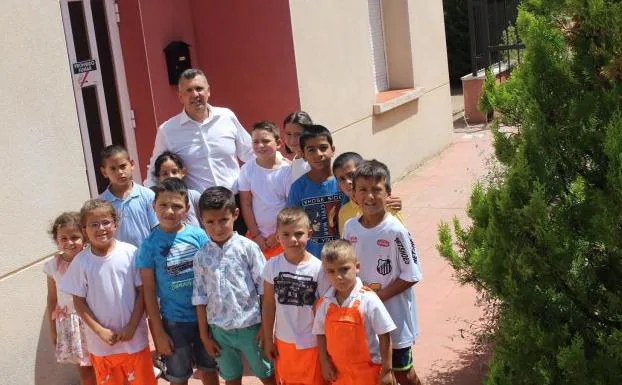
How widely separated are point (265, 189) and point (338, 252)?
143 cm

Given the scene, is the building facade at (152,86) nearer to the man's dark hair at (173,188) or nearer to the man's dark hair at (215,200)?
the man's dark hair at (173,188)

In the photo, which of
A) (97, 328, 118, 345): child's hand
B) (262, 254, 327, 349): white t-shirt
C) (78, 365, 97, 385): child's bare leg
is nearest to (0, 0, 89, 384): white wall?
(78, 365, 97, 385): child's bare leg

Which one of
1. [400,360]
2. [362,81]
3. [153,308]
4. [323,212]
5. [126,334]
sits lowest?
[400,360]

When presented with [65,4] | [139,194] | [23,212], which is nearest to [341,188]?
[139,194]

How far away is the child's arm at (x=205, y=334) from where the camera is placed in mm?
4091

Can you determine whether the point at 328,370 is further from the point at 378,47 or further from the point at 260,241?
the point at 378,47

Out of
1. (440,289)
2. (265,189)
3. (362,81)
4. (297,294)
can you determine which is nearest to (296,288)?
(297,294)

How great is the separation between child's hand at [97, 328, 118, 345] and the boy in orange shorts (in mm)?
1038

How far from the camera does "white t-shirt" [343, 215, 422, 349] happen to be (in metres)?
3.93

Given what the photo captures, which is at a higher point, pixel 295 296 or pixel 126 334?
pixel 295 296

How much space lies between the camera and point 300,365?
13.1ft

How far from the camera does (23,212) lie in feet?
15.9

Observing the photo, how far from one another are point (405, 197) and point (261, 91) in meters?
2.30

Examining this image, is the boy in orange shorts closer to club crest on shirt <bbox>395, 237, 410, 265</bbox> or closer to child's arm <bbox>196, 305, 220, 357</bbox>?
club crest on shirt <bbox>395, 237, 410, 265</bbox>
